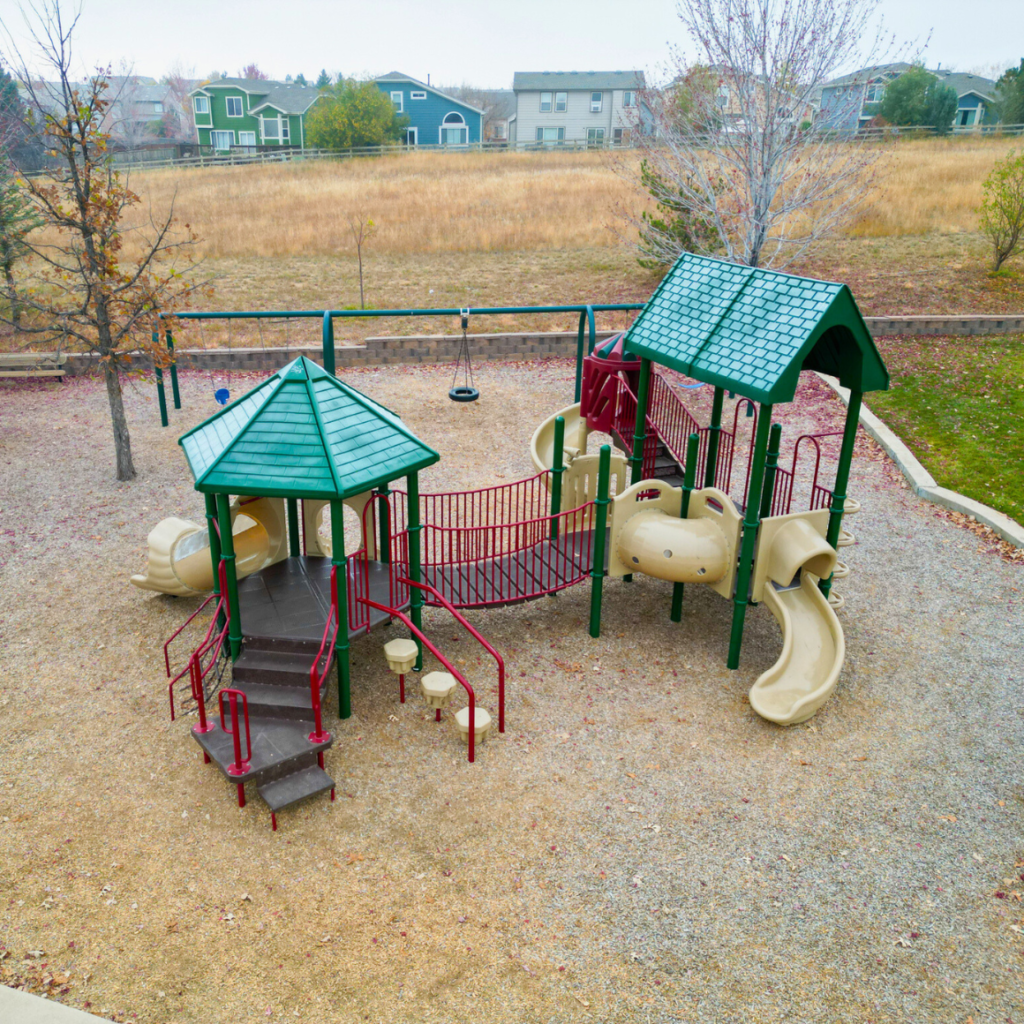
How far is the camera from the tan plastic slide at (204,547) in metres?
9.34

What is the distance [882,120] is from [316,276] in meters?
33.8

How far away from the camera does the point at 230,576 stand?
8109 mm

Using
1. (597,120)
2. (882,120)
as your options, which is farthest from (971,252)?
(597,120)

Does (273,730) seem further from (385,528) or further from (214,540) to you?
(385,528)

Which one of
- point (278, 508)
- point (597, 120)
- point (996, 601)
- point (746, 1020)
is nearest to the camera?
point (746, 1020)

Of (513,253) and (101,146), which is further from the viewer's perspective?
(513,253)

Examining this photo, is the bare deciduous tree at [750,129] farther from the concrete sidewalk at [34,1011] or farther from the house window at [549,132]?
the house window at [549,132]

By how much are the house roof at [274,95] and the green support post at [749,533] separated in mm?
60214

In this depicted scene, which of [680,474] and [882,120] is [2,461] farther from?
[882,120]

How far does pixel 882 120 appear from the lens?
44719 mm

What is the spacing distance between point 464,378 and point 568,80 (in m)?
54.9

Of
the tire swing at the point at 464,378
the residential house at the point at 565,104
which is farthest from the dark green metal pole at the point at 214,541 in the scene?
the residential house at the point at 565,104

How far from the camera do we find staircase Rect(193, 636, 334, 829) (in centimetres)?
705

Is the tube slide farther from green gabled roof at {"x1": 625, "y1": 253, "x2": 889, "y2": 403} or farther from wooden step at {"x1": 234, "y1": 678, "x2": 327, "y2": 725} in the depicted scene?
wooden step at {"x1": 234, "y1": 678, "x2": 327, "y2": 725}
